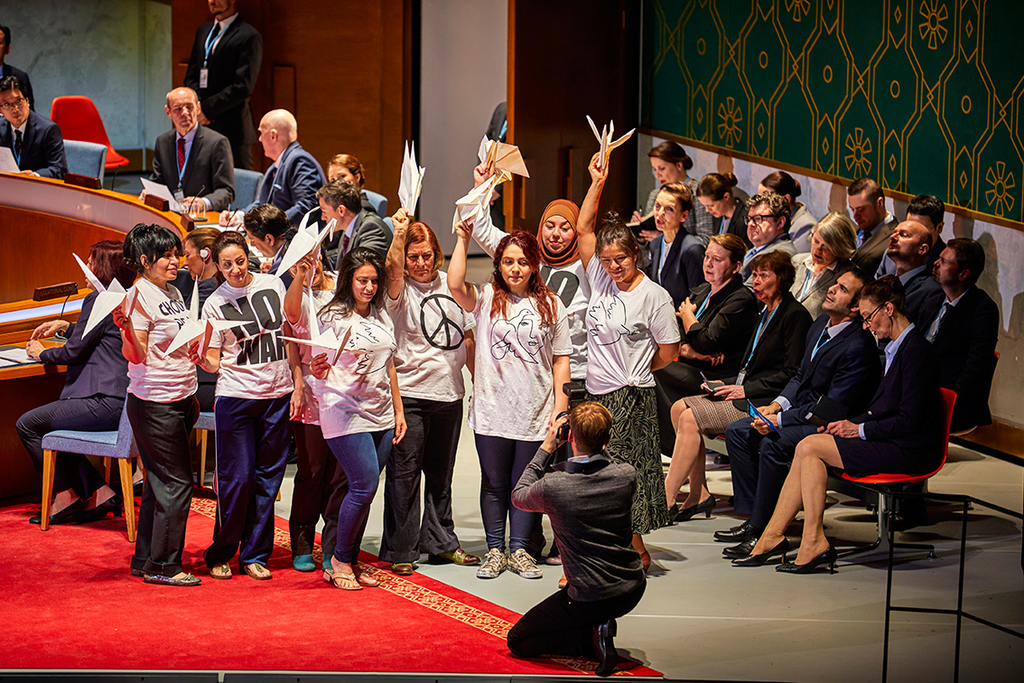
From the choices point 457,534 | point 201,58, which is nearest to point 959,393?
point 457,534

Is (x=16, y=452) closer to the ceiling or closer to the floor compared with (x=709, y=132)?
closer to the floor

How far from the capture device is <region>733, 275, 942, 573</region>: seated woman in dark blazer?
4.66m

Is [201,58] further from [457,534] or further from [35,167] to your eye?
[457,534]

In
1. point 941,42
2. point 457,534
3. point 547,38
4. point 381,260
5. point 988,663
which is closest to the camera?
point 988,663

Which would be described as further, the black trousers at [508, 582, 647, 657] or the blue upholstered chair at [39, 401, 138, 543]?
the blue upholstered chair at [39, 401, 138, 543]

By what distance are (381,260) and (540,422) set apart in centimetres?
83

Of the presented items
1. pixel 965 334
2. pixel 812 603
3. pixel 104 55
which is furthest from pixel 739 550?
pixel 104 55

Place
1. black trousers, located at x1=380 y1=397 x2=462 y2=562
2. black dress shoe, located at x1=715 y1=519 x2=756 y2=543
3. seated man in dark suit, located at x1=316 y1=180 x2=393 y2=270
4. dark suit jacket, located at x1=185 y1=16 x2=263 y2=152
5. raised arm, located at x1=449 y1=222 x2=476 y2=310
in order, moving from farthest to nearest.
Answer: dark suit jacket, located at x1=185 y1=16 x2=263 y2=152 → seated man in dark suit, located at x1=316 y1=180 x2=393 y2=270 → black dress shoe, located at x1=715 y1=519 x2=756 y2=543 → black trousers, located at x1=380 y1=397 x2=462 y2=562 → raised arm, located at x1=449 y1=222 x2=476 y2=310

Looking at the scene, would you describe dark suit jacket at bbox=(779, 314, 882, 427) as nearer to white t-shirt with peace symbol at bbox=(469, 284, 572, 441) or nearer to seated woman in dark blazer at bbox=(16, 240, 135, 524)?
white t-shirt with peace symbol at bbox=(469, 284, 572, 441)

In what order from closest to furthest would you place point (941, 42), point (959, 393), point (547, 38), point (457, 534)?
point (457, 534)
point (959, 393)
point (941, 42)
point (547, 38)

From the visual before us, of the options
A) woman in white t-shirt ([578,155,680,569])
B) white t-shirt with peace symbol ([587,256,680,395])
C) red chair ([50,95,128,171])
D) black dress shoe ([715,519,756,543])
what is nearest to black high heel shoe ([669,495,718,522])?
black dress shoe ([715,519,756,543])

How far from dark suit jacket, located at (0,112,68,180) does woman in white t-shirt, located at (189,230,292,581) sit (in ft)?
12.3

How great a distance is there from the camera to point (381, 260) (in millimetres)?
4426

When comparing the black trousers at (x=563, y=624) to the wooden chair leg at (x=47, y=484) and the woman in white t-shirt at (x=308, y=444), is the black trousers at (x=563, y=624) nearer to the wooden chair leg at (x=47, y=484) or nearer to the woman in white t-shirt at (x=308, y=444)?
the woman in white t-shirt at (x=308, y=444)
